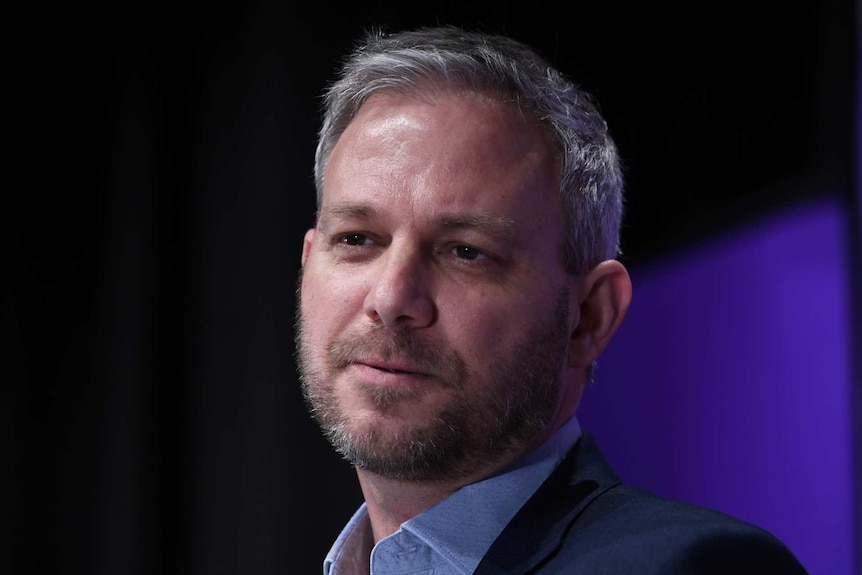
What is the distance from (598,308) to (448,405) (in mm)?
354

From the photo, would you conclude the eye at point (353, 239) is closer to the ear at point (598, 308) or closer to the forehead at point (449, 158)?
the forehead at point (449, 158)

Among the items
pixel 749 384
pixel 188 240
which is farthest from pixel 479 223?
pixel 749 384

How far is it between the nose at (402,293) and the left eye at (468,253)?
0.06 metres

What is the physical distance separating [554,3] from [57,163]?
1.29m

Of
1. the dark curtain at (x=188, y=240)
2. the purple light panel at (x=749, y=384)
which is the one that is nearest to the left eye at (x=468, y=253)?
the dark curtain at (x=188, y=240)

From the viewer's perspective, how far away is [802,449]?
2494 mm

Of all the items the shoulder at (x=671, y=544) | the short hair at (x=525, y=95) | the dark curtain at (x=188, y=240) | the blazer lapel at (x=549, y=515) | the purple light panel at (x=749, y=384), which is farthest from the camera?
the purple light panel at (x=749, y=384)

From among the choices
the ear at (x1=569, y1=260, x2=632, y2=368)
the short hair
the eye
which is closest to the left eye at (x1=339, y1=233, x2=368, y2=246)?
the eye

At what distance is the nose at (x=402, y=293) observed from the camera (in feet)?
4.79

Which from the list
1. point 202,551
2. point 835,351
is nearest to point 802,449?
point 835,351

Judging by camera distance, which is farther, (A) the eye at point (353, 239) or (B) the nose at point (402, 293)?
(A) the eye at point (353, 239)

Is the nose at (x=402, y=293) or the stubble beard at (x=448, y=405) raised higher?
the nose at (x=402, y=293)

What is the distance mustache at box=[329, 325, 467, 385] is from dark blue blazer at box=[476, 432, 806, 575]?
0.75 feet

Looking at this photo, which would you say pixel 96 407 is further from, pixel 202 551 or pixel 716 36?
pixel 716 36
